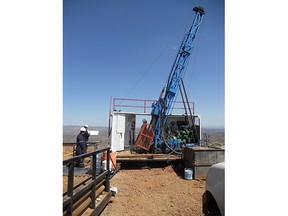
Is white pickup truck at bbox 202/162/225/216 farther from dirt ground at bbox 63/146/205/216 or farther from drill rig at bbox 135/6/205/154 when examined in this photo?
drill rig at bbox 135/6/205/154

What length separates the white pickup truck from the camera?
1.86 meters

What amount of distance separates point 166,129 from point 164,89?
1989mm

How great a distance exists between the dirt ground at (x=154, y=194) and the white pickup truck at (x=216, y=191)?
1752mm

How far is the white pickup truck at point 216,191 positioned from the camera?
1.86 metres

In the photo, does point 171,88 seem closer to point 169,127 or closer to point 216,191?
point 169,127

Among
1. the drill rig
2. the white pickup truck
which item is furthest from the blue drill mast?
the white pickup truck

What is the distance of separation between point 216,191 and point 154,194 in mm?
3171

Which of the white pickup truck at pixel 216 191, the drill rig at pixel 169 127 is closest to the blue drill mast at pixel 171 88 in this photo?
the drill rig at pixel 169 127

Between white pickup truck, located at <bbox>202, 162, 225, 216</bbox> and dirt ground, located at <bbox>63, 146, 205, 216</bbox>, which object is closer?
white pickup truck, located at <bbox>202, 162, 225, 216</bbox>

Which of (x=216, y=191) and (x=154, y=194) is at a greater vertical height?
(x=216, y=191)

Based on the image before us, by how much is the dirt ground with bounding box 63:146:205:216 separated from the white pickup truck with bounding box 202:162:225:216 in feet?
5.75

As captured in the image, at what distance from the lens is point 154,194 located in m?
4.84

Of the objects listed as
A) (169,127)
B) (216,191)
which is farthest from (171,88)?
(216,191)
